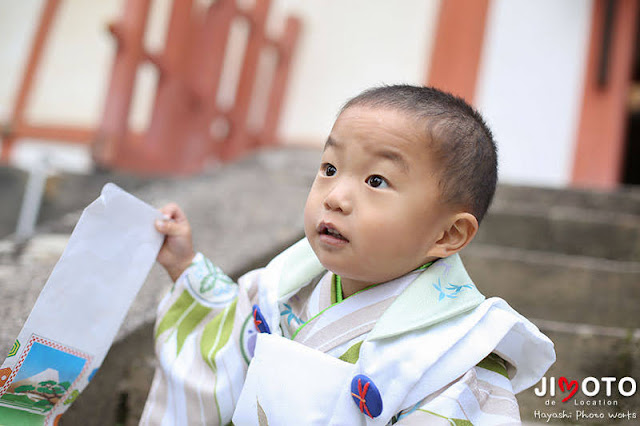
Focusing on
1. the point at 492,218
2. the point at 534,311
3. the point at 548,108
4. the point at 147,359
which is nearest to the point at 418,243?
the point at 147,359

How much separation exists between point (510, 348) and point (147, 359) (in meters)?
0.73

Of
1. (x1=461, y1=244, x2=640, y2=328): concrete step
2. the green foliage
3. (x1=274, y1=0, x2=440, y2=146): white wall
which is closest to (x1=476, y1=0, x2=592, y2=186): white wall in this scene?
(x1=274, y1=0, x2=440, y2=146): white wall

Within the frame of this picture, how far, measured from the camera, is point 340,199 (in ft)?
3.00

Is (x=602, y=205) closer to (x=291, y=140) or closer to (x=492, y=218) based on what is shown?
(x=492, y=218)

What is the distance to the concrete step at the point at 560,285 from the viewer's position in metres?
1.70

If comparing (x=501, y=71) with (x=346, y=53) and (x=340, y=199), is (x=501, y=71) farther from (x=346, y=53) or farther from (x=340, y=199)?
(x=340, y=199)

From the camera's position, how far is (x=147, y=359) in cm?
128

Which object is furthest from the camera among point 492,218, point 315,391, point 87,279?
point 492,218

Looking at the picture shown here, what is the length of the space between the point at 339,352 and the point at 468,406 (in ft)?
0.67

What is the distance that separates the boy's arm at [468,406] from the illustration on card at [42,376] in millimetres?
539

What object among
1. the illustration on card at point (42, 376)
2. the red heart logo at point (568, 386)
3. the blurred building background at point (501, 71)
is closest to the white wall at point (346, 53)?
the blurred building background at point (501, 71)

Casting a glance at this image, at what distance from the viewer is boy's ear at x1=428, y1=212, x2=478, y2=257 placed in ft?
3.18

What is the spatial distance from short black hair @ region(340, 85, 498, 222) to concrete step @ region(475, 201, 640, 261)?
1258mm

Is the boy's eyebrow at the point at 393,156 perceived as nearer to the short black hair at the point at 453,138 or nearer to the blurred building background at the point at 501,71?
the short black hair at the point at 453,138
